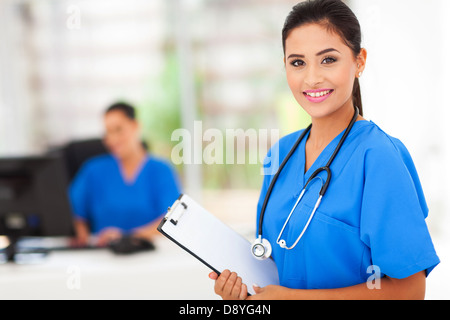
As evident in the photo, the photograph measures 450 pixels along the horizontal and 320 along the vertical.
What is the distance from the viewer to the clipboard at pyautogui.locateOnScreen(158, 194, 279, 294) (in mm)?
896

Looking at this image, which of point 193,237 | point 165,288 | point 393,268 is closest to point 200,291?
point 165,288

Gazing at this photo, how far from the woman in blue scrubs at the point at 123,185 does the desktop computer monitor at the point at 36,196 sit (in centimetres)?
47

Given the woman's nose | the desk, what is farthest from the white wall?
the woman's nose

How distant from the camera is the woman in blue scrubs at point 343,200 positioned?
2.54 ft

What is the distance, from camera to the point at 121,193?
2.24 m

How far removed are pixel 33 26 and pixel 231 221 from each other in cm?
243

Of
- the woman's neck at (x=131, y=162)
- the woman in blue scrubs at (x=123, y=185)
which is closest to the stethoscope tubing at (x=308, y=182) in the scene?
the woman in blue scrubs at (x=123, y=185)

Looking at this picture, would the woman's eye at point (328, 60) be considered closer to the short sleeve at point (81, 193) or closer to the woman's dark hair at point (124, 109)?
the woman's dark hair at point (124, 109)

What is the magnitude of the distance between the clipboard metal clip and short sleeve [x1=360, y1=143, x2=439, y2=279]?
37 centimetres

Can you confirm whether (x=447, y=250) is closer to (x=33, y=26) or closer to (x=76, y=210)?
(x=76, y=210)

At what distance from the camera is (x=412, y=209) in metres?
0.77

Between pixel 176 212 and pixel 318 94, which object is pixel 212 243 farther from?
pixel 318 94

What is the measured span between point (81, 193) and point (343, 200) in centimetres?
175

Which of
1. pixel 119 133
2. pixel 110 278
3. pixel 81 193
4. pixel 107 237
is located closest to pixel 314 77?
pixel 110 278
